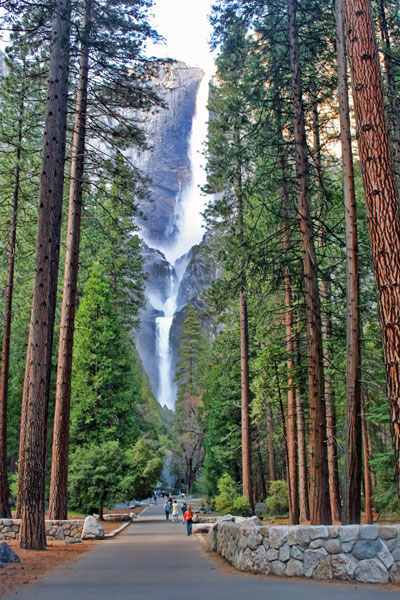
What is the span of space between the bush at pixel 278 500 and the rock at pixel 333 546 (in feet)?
62.9

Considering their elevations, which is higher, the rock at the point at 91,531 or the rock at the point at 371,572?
the rock at the point at 371,572

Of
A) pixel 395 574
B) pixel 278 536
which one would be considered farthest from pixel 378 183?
pixel 278 536

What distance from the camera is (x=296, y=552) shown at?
6164 millimetres

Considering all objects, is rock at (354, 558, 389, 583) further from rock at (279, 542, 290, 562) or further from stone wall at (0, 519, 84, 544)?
stone wall at (0, 519, 84, 544)

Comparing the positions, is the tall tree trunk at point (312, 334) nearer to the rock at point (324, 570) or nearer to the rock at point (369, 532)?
the rock at point (324, 570)

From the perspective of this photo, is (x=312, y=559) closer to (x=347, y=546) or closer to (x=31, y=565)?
(x=347, y=546)

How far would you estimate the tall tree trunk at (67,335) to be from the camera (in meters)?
11.7

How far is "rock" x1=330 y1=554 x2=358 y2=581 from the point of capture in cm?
563

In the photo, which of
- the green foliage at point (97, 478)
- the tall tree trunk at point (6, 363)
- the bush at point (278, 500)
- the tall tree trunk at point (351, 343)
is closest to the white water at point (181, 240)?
the bush at point (278, 500)

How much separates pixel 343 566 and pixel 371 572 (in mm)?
314

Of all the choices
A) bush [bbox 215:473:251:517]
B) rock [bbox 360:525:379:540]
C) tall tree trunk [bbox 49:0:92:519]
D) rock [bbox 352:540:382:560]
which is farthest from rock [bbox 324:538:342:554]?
bush [bbox 215:473:251:517]

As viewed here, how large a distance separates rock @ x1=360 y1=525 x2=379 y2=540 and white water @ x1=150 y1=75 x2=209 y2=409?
83.4 metres

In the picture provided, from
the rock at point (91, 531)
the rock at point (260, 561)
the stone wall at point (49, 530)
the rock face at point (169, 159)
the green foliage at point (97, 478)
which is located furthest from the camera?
the rock face at point (169, 159)

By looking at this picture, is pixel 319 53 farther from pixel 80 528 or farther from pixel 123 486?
pixel 123 486
